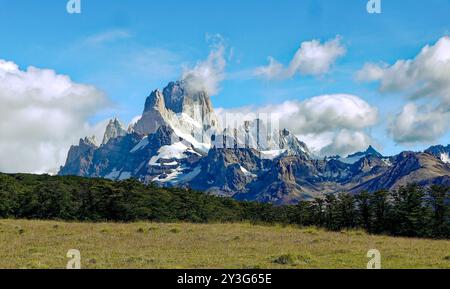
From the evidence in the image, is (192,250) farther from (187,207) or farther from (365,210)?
(187,207)

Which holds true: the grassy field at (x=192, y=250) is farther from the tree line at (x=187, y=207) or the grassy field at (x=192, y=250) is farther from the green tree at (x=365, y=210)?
the green tree at (x=365, y=210)

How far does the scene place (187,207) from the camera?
109188 mm

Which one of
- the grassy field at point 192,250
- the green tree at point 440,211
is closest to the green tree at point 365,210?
the green tree at point 440,211

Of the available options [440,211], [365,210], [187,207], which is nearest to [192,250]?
[365,210]

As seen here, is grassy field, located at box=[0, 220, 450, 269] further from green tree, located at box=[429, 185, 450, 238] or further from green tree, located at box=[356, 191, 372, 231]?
green tree, located at box=[356, 191, 372, 231]

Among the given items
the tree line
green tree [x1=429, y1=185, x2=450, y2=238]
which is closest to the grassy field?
the tree line

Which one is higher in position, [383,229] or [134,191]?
[134,191]

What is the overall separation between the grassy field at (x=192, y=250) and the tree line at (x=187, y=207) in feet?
70.0

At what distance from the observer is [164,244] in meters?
32.2
